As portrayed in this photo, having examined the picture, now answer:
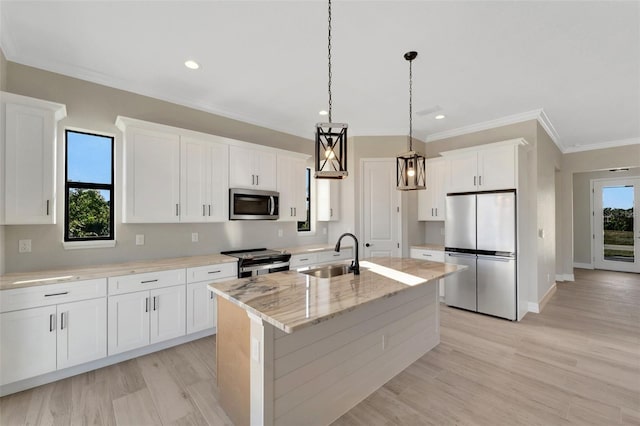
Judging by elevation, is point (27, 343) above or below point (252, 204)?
below

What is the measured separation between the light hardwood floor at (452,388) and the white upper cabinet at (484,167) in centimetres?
201

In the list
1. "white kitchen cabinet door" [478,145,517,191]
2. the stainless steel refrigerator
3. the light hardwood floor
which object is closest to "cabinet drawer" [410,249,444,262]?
the stainless steel refrigerator

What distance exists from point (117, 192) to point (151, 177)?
401 mm

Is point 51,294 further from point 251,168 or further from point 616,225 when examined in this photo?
point 616,225

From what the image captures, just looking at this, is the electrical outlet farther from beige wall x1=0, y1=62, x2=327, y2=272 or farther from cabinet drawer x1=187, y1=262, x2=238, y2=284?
cabinet drawer x1=187, y1=262, x2=238, y2=284

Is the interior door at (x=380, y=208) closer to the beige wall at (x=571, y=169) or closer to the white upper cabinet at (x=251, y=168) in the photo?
the white upper cabinet at (x=251, y=168)

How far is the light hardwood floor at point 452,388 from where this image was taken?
204 cm

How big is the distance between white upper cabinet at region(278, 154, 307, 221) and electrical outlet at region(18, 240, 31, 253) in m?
2.74

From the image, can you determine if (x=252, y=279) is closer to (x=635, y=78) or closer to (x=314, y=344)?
(x=314, y=344)

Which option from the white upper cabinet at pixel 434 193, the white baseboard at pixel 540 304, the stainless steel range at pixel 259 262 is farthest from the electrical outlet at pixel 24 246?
the white baseboard at pixel 540 304

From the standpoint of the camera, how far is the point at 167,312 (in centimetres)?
296

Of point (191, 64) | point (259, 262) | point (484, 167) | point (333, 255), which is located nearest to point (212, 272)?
point (259, 262)

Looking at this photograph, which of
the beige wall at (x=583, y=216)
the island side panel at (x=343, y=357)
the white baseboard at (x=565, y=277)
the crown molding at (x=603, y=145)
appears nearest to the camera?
the island side panel at (x=343, y=357)

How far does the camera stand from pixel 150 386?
2393mm
